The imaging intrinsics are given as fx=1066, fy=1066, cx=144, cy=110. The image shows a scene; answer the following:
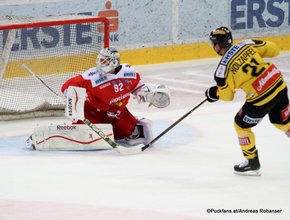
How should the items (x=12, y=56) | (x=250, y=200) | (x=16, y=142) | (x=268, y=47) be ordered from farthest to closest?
(x=12, y=56) → (x=16, y=142) → (x=268, y=47) → (x=250, y=200)

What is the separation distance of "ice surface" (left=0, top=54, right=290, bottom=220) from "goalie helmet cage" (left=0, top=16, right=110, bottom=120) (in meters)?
0.14

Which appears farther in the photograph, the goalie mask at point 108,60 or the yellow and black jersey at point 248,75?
the goalie mask at point 108,60

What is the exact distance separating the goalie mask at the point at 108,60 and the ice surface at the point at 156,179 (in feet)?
1.95

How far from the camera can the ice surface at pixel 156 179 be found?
230 inches

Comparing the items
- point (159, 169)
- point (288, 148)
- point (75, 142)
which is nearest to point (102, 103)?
point (75, 142)

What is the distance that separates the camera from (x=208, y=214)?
5.76 meters

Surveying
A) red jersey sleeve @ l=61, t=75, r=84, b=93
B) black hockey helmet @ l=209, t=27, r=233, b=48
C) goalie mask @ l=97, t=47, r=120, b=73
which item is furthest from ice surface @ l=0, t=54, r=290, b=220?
black hockey helmet @ l=209, t=27, r=233, b=48

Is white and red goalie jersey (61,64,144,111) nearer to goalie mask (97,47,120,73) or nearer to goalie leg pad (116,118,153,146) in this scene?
goalie mask (97,47,120,73)

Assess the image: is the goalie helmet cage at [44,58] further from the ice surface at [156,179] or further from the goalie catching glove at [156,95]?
the goalie catching glove at [156,95]

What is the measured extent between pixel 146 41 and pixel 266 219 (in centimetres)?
537

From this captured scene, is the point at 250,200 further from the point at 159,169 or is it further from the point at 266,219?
the point at 159,169

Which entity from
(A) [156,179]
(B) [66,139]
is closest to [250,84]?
(A) [156,179]

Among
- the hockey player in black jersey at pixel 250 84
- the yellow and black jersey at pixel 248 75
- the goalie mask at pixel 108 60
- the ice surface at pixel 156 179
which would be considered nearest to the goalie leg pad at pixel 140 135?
the ice surface at pixel 156 179

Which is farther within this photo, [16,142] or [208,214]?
[16,142]
